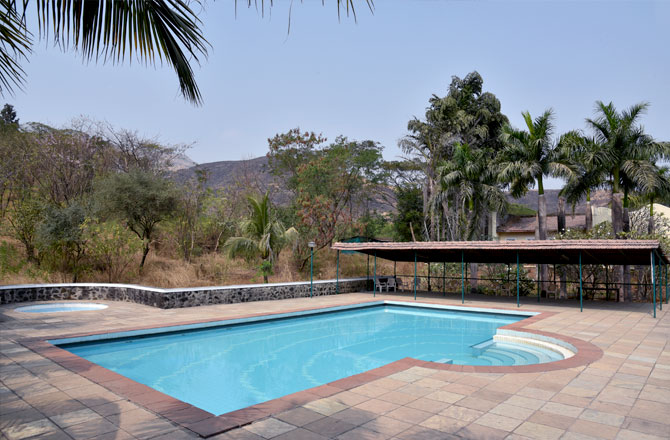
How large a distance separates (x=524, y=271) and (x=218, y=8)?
17847 millimetres

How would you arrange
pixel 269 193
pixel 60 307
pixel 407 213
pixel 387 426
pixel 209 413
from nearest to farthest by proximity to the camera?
pixel 387 426 → pixel 209 413 → pixel 60 307 → pixel 269 193 → pixel 407 213

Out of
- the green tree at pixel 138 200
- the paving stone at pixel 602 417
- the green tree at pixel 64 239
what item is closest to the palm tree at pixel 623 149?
the paving stone at pixel 602 417

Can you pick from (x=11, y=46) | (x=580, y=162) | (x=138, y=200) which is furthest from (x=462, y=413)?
(x=580, y=162)

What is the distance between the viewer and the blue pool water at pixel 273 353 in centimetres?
633

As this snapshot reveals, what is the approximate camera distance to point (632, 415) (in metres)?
4.05

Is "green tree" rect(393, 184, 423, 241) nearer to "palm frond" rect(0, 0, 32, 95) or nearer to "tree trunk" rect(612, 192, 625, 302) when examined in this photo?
"tree trunk" rect(612, 192, 625, 302)

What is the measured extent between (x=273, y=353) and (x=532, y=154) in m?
13.5

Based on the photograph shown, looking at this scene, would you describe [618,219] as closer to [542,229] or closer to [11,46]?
[542,229]

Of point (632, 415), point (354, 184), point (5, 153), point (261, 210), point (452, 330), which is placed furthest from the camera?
point (354, 184)

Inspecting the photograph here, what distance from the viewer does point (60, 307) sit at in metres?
11.4

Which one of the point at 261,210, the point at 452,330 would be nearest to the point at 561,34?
the point at 452,330

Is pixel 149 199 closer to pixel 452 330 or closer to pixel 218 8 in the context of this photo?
pixel 452 330

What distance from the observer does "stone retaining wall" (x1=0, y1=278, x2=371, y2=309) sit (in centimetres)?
1145

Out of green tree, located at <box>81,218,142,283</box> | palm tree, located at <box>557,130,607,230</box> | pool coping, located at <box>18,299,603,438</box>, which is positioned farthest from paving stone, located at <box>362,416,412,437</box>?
palm tree, located at <box>557,130,607,230</box>
